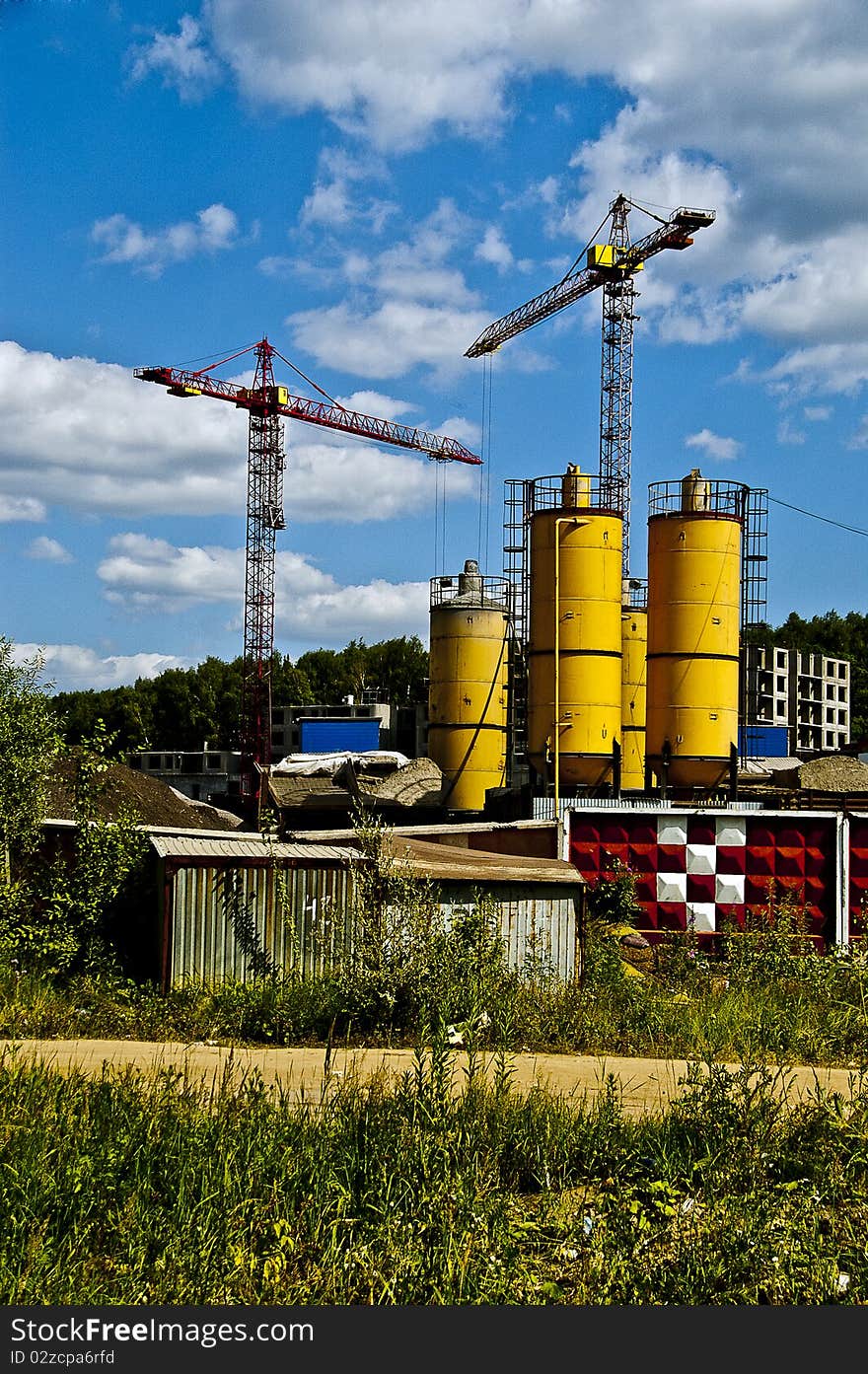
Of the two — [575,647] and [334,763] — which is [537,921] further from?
[334,763]

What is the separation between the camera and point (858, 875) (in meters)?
18.7

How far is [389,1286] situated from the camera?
6258mm

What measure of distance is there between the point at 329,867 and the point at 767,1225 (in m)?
8.35

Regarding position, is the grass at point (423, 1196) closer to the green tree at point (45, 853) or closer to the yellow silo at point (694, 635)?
the green tree at point (45, 853)

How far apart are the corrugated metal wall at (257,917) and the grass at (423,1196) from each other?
5.20 m

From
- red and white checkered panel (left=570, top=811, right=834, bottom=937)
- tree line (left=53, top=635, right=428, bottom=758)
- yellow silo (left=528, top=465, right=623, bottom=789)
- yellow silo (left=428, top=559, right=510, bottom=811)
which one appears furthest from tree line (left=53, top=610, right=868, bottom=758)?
red and white checkered panel (left=570, top=811, right=834, bottom=937)

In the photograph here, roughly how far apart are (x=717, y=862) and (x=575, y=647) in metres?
16.7

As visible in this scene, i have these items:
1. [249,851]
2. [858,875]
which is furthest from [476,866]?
[858,875]

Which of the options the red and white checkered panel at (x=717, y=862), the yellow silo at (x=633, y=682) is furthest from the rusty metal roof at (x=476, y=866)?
the yellow silo at (x=633, y=682)

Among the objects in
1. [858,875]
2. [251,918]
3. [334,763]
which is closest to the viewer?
[251,918]

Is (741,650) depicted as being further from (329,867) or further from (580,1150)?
(580,1150)

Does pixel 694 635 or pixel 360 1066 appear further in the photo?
pixel 694 635

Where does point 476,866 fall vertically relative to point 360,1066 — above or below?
above

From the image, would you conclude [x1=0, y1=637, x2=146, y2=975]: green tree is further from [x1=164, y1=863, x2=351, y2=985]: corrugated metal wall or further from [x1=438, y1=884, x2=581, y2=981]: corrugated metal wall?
[x1=438, y1=884, x2=581, y2=981]: corrugated metal wall
